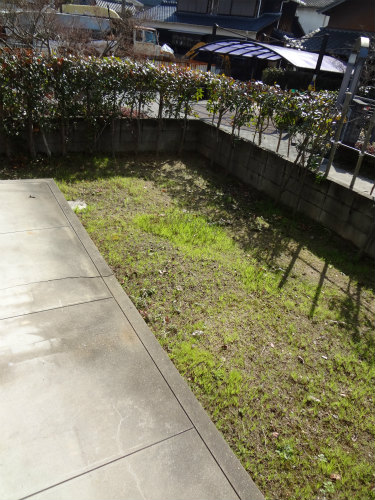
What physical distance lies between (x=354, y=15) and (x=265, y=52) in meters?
12.1

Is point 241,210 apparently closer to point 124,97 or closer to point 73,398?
point 124,97

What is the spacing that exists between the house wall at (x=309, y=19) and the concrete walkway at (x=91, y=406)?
4581cm

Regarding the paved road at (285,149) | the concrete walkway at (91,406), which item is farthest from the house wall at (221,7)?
the concrete walkway at (91,406)

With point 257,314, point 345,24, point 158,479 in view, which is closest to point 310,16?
point 345,24

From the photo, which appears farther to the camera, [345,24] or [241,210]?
[345,24]

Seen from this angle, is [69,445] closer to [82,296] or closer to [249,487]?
[249,487]

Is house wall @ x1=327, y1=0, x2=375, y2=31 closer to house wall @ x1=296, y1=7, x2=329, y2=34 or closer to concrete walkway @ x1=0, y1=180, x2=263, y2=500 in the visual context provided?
house wall @ x1=296, y1=7, x2=329, y2=34

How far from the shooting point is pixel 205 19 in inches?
1297

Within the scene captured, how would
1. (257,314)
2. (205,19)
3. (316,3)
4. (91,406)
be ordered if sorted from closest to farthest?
(91,406), (257,314), (205,19), (316,3)

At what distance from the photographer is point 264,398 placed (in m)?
3.56

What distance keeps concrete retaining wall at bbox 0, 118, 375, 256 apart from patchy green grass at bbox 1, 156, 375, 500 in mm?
367

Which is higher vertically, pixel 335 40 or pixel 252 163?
pixel 335 40

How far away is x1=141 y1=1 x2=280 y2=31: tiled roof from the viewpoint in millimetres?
30112

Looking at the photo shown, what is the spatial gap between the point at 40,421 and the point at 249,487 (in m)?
1.67
